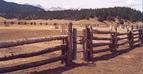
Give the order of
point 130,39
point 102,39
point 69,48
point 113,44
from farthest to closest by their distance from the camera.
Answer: point 130,39 → point 113,44 → point 102,39 → point 69,48

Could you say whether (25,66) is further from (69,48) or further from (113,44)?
(113,44)

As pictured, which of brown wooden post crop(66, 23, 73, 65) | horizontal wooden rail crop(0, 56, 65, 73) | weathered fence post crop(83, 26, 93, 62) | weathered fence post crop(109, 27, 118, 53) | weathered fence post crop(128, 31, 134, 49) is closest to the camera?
horizontal wooden rail crop(0, 56, 65, 73)

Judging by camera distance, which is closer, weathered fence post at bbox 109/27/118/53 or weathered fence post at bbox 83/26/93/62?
weathered fence post at bbox 83/26/93/62

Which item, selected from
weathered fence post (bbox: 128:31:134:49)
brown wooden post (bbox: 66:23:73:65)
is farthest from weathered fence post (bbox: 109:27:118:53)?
brown wooden post (bbox: 66:23:73:65)

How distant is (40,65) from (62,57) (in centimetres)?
145

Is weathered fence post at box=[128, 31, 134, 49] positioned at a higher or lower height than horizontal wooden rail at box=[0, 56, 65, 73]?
lower

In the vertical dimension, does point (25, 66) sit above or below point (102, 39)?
below

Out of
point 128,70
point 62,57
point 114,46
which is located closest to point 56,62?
point 62,57

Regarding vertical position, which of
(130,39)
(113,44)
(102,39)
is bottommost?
(130,39)

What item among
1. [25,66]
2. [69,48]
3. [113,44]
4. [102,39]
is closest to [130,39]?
[113,44]

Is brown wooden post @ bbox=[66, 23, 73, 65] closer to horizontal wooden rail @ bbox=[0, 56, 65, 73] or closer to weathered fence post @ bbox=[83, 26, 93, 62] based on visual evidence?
horizontal wooden rail @ bbox=[0, 56, 65, 73]

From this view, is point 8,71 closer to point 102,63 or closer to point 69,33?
point 69,33

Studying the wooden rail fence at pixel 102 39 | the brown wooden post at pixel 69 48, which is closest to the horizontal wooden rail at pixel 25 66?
the brown wooden post at pixel 69 48

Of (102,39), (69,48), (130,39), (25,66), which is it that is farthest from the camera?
(130,39)
